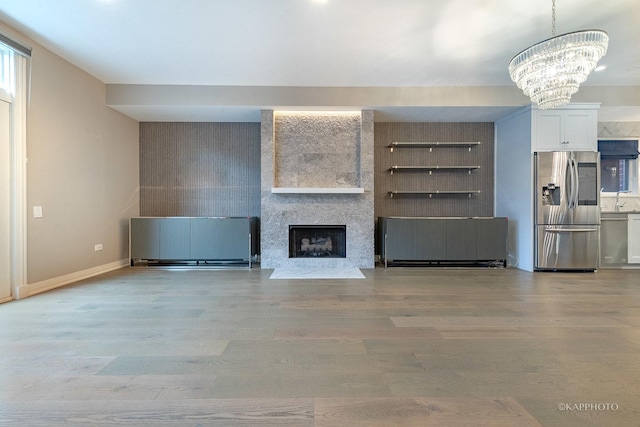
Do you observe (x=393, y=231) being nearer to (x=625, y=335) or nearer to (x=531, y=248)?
(x=531, y=248)

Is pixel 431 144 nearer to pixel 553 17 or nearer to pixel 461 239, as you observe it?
pixel 461 239

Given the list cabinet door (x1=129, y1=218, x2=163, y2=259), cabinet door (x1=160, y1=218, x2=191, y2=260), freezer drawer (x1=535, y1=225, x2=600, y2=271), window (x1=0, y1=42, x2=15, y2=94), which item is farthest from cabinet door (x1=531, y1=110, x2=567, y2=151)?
window (x1=0, y1=42, x2=15, y2=94)

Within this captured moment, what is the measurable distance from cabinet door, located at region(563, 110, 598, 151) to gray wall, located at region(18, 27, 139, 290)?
7.06 m

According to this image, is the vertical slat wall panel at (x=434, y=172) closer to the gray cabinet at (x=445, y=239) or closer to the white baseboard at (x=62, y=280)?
the gray cabinet at (x=445, y=239)

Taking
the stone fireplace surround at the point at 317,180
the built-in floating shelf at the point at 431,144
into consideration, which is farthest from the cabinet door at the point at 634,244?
the stone fireplace surround at the point at 317,180

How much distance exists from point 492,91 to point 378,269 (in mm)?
3289

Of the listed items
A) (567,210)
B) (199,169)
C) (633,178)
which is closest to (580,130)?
(567,210)

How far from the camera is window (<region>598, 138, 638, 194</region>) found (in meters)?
5.48

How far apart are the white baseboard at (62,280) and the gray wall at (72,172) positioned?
0.04 meters

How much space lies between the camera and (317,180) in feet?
16.7

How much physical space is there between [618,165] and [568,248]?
243 centimetres

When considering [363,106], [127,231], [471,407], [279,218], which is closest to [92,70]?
[127,231]

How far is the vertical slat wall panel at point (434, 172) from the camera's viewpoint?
5.62 metres

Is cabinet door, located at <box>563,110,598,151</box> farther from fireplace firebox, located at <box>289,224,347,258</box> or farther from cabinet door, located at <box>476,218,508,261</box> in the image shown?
fireplace firebox, located at <box>289,224,347,258</box>
